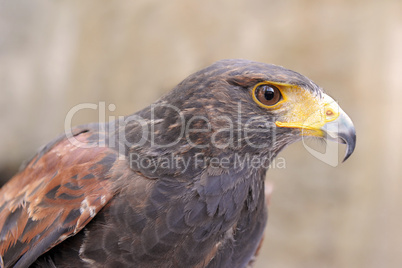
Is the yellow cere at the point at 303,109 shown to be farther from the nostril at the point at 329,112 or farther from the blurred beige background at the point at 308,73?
the blurred beige background at the point at 308,73

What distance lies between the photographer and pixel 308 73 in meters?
5.66

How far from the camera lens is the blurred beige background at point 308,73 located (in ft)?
17.9

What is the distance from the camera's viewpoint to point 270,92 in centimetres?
246

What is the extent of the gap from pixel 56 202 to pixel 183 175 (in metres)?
0.78

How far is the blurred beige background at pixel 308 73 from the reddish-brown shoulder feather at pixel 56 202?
→ 3.58m

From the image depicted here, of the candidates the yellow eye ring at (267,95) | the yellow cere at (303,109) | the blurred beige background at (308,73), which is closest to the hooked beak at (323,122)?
the yellow cere at (303,109)

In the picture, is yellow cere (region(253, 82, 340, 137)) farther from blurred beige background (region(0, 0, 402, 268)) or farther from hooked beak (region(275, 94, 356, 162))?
blurred beige background (region(0, 0, 402, 268))

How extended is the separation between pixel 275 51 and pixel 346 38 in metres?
0.91

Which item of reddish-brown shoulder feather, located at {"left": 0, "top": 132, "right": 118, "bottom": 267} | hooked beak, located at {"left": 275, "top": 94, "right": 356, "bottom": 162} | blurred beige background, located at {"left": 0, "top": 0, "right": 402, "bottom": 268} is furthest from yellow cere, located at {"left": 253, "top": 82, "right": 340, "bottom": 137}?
blurred beige background, located at {"left": 0, "top": 0, "right": 402, "bottom": 268}

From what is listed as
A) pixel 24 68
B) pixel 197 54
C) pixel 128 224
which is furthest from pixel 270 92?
pixel 24 68

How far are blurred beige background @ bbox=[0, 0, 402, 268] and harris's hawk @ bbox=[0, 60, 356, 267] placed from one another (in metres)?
3.27

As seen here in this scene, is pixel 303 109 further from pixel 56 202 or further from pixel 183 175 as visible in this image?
pixel 56 202

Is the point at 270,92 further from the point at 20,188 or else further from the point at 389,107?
the point at 389,107

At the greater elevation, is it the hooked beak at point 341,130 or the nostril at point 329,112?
the nostril at point 329,112
